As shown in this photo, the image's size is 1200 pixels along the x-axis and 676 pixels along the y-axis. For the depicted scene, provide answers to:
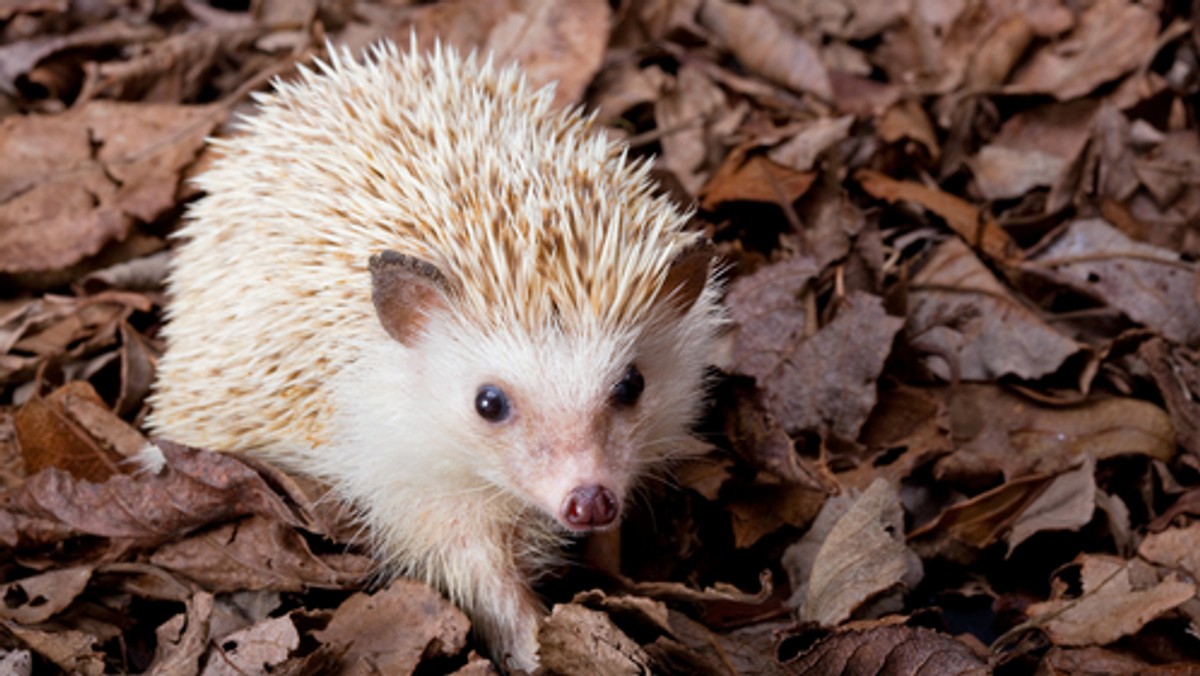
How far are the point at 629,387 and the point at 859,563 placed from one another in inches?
25.4

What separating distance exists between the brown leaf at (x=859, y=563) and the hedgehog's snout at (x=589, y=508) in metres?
0.56

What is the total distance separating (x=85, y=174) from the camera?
376cm

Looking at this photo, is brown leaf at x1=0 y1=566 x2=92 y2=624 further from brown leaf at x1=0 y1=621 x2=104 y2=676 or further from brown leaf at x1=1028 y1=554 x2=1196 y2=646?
brown leaf at x1=1028 y1=554 x2=1196 y2=646

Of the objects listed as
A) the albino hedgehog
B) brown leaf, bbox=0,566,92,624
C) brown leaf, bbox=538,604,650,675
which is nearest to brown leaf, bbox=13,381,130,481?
the albino hedgehog

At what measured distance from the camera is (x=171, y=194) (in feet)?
12.2

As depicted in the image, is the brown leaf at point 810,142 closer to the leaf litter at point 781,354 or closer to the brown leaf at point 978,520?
the leaf litter at point 781,354

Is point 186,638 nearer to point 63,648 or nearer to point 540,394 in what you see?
point 63,648

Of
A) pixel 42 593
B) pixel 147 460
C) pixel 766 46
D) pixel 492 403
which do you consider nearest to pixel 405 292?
pixel 492 403

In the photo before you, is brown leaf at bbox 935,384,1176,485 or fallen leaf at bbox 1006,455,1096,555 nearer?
fallen leaf at bbox 1006,455,1096,555

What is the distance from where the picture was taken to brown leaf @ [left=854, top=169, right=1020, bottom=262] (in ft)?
11.4

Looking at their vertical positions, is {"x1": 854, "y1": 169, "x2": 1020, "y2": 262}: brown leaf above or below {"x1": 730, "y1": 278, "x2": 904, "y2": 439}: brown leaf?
above

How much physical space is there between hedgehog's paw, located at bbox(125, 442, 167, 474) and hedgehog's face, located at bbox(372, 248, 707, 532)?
777mm

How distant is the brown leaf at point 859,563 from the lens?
2.55 metres

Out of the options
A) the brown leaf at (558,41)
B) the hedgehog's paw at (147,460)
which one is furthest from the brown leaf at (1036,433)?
the hedgehog's paw at (147,460)
